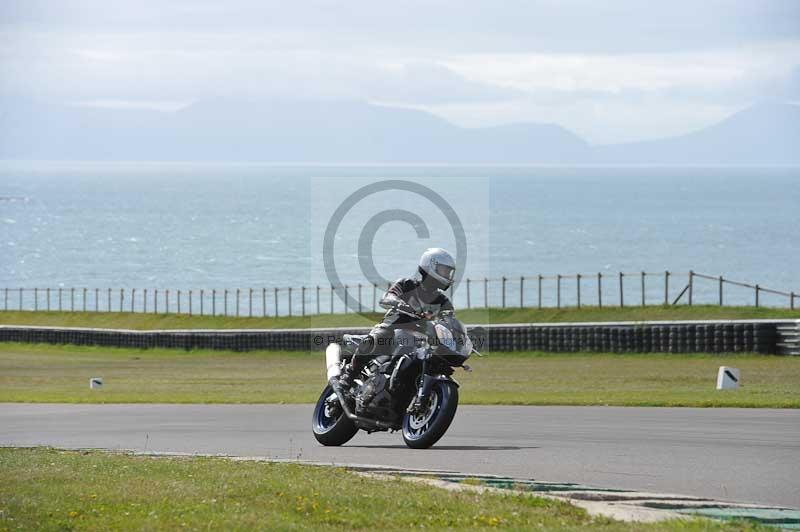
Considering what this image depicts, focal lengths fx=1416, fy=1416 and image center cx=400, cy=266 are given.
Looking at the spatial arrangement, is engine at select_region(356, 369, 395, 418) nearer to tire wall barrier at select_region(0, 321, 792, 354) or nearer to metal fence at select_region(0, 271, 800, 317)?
tire wall barrier at select_region(0, 321, 792, 354)

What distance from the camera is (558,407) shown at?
73.3ft

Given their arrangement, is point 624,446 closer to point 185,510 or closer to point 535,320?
point 185,510

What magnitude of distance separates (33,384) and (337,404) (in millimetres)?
23575

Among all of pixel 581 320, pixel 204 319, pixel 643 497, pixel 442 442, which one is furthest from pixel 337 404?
pixel 204 319

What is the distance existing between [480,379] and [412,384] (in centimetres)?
2100

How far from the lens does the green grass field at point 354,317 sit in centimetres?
5203

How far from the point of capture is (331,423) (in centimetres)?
1630

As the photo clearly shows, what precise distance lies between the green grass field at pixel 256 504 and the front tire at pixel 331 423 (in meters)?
3.16

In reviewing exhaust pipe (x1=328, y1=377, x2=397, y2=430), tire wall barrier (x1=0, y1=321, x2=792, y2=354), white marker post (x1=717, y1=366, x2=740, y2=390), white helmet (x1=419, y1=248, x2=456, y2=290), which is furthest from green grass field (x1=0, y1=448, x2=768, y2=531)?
tire wall barrier (x1=0, y1=321, x2=792, y2=354)

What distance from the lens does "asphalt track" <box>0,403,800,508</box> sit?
1245 centimetres

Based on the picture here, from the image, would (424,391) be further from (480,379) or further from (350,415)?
(480,379)

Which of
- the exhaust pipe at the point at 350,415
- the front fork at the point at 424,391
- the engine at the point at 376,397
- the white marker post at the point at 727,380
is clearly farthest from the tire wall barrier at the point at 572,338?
the front fork at the point at 424,391

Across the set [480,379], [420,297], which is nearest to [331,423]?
[420,297]

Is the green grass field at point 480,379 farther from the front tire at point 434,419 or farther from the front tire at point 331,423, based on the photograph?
the front tire at point 434,419
